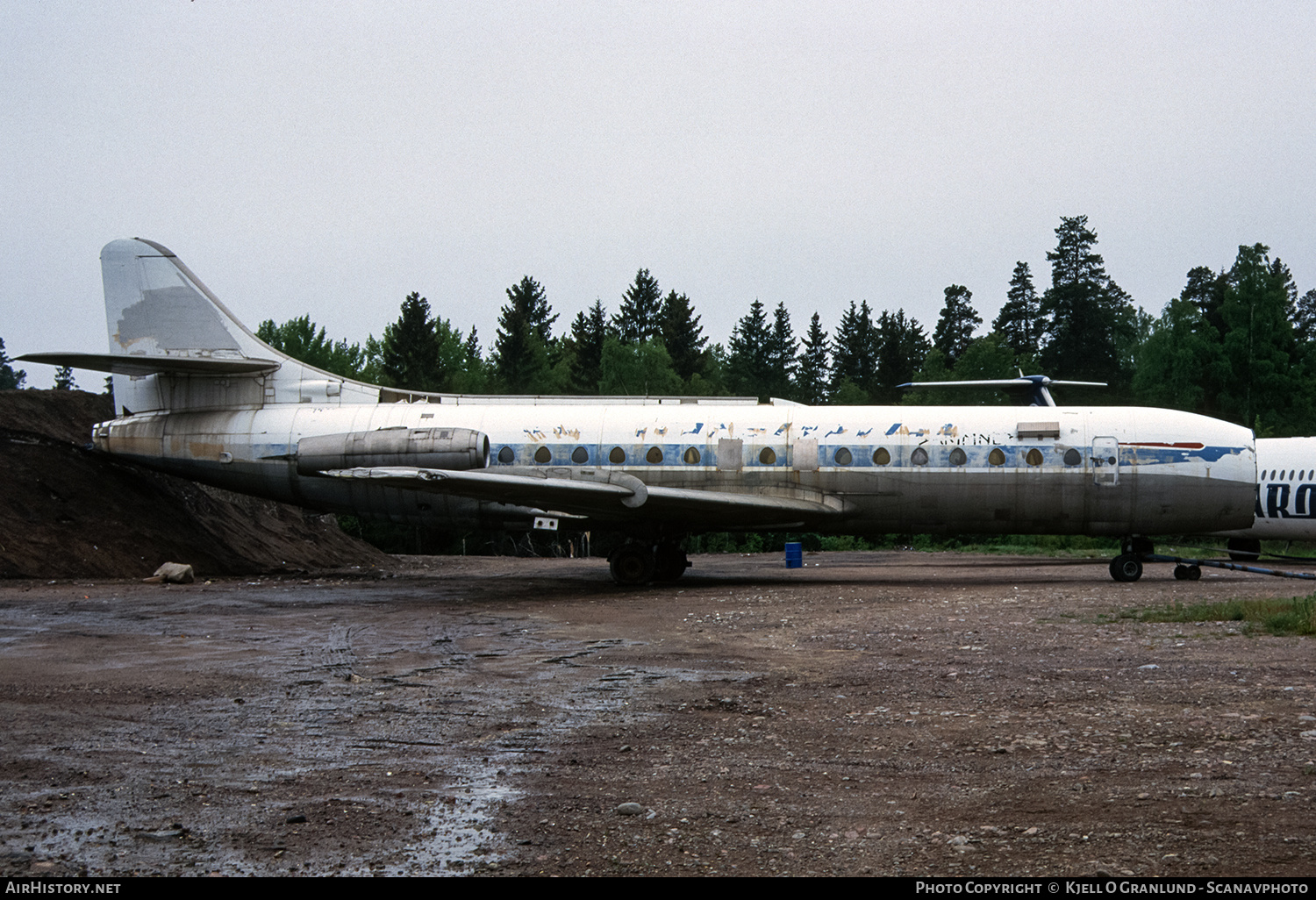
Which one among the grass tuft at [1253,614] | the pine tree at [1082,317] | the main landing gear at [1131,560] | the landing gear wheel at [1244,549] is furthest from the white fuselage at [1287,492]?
the pine tree at [1082,317]

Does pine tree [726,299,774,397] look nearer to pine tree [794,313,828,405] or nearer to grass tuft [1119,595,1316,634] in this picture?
pine tree [794,313,828,405]

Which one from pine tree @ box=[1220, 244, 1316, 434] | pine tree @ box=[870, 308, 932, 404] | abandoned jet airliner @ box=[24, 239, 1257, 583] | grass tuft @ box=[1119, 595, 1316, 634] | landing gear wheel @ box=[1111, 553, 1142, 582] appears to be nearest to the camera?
grass tuft @ box=[1119, 595, 1316, 634]

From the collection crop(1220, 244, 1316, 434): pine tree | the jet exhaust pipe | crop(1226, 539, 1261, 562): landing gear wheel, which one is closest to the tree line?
crop(1220, 244, 1316, 434): pine tree

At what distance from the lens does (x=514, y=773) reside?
629 centimetres

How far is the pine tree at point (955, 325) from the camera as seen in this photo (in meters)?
91.5

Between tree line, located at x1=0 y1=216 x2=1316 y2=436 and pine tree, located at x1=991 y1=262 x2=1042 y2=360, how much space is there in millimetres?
103

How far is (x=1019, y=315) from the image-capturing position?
8769 cm

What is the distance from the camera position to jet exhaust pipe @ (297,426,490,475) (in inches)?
742

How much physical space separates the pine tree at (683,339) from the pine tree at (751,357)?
6390mm

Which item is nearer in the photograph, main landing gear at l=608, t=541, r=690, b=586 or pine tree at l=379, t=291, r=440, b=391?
main landing gear at l=608, t=541, r=690, b=586

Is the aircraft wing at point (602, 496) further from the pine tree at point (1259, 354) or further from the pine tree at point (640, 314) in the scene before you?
the pine tree at point (640, 314)

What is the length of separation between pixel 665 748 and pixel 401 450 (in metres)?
13.2

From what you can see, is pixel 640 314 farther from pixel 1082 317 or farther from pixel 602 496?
pixel 602 496

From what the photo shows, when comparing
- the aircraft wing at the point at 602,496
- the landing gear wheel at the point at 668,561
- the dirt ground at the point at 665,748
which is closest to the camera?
the dirt ground at the point at 665,748
